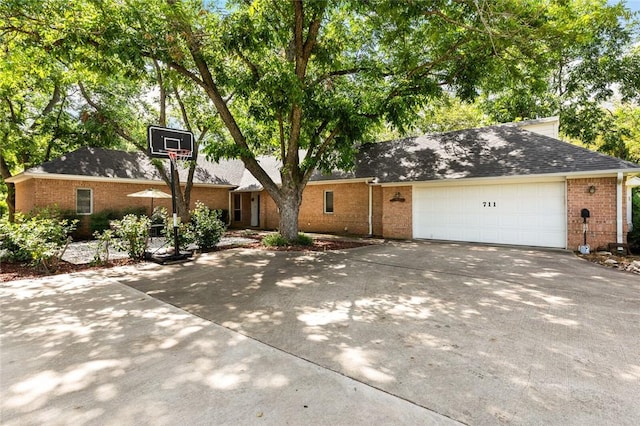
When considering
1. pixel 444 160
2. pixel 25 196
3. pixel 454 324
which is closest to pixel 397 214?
pixel 444 160

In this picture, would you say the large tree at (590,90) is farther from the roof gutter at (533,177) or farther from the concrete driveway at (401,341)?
the concrete driveway at (401,341)

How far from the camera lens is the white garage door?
10680mm

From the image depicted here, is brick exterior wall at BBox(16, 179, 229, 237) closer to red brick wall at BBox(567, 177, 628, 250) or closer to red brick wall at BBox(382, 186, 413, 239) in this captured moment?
red brick wall at BBox(382, 186, 413, 239)

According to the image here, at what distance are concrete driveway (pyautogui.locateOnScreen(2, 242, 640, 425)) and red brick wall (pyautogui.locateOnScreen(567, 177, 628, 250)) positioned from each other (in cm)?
315

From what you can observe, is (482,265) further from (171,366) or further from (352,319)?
(171,366)

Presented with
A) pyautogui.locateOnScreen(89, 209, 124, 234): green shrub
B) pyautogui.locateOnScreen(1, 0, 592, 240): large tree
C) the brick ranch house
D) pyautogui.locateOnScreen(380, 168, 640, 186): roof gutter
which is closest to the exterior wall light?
the brick ranch house

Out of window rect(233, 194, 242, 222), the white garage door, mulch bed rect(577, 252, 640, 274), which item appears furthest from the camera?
window rect(233, 194, 242, 222)

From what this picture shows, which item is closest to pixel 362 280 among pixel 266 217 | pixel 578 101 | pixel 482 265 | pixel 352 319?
pixel 352 319

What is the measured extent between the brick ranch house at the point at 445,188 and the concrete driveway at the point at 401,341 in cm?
363

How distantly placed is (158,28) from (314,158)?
217 inches

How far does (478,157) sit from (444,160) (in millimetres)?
1314

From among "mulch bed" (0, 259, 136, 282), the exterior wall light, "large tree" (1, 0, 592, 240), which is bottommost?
"mulch bed" (0, 259, 136, 282)

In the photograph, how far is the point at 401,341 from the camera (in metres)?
3.75

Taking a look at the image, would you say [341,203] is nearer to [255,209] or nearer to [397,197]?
[397,197]
